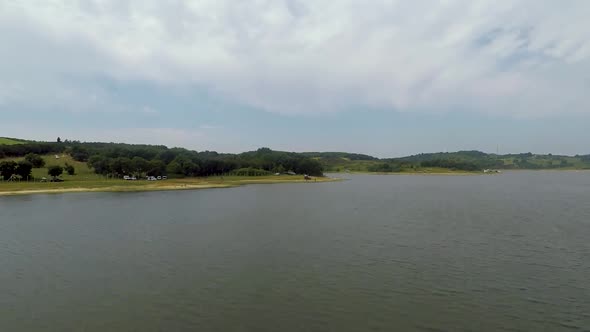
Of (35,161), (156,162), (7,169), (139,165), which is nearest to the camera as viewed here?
(7,169)

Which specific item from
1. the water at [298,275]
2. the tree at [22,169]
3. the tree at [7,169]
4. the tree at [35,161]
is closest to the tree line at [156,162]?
the tree at [35,161]

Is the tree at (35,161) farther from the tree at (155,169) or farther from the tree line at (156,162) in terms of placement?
the tree at (155,169)

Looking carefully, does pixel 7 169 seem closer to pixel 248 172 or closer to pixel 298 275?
pixel 248 172

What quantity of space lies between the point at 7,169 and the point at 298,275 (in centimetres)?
10388

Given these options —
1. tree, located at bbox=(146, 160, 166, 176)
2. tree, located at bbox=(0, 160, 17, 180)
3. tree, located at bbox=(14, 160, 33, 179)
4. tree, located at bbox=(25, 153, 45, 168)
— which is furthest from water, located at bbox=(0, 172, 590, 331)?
tree, located at bbox=(25, 153, 45, 168)

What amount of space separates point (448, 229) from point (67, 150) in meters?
163

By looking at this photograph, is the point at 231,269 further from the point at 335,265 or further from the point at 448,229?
the point at 448,229

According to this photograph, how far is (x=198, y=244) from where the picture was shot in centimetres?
2911

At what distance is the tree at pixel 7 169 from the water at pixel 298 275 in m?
67.4

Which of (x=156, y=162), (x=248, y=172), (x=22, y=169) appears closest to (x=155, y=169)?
(x=156, y=162)

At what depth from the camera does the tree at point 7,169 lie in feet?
303

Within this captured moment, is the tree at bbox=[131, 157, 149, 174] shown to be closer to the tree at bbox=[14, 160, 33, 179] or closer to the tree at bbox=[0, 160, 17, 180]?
the tree at bbox=[14, 160, 33, 179]

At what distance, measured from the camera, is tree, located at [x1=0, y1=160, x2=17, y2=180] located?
92.4m

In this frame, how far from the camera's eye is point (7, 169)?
93.4 metres
